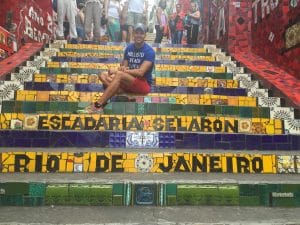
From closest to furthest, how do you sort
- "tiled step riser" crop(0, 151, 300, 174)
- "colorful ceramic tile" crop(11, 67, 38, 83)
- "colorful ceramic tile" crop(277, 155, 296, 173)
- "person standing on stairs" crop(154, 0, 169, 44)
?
"tiled step riser" crop(0, 151, 300, 174) < "colorful ceramic tile" crop(277, 155, 296, 173) < "colorful ceramic tile" crop(11, 67, 38, 83) < "person standing on stairs" crop(154, 0, 169, 44)

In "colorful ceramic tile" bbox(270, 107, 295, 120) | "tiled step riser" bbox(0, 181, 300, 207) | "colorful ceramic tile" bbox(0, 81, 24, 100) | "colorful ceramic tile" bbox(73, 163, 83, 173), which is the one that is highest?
"colorful ceramic tile" bbox(0, 81, 24, 100)

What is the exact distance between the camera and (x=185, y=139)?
13.2 ft

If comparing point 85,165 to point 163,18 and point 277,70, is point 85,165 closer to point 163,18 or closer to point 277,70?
point 277,70

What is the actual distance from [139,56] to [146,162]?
1.99 meters

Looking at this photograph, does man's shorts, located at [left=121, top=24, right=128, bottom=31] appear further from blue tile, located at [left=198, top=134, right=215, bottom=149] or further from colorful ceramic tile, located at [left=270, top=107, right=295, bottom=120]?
blue tile, located at [left=198, top=134, right=215, bottom=149]

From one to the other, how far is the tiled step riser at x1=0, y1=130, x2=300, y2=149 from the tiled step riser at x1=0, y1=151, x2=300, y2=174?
43 cm

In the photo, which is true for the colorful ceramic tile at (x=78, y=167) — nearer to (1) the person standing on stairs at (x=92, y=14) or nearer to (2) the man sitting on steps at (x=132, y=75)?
(2) the man sitting on steps at (x=132, y=75)

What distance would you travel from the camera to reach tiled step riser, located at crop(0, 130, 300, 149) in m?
3.96

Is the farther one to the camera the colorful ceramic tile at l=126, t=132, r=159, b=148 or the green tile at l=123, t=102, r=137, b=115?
the green tile at l=123, t=102, r=137, b=115

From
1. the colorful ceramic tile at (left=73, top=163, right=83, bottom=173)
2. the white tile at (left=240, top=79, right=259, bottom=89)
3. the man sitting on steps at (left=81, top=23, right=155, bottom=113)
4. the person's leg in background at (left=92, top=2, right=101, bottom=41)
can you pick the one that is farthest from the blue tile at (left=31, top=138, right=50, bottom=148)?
the person's leg in background at (left=92, top=2, right=101, bottom=41)

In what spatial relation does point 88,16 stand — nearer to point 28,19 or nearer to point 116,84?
point 28,19

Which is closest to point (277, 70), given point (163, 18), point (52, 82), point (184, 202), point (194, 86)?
point (194, 86)

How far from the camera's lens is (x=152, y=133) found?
407 centimetres

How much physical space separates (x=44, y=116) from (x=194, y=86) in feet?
8.28
